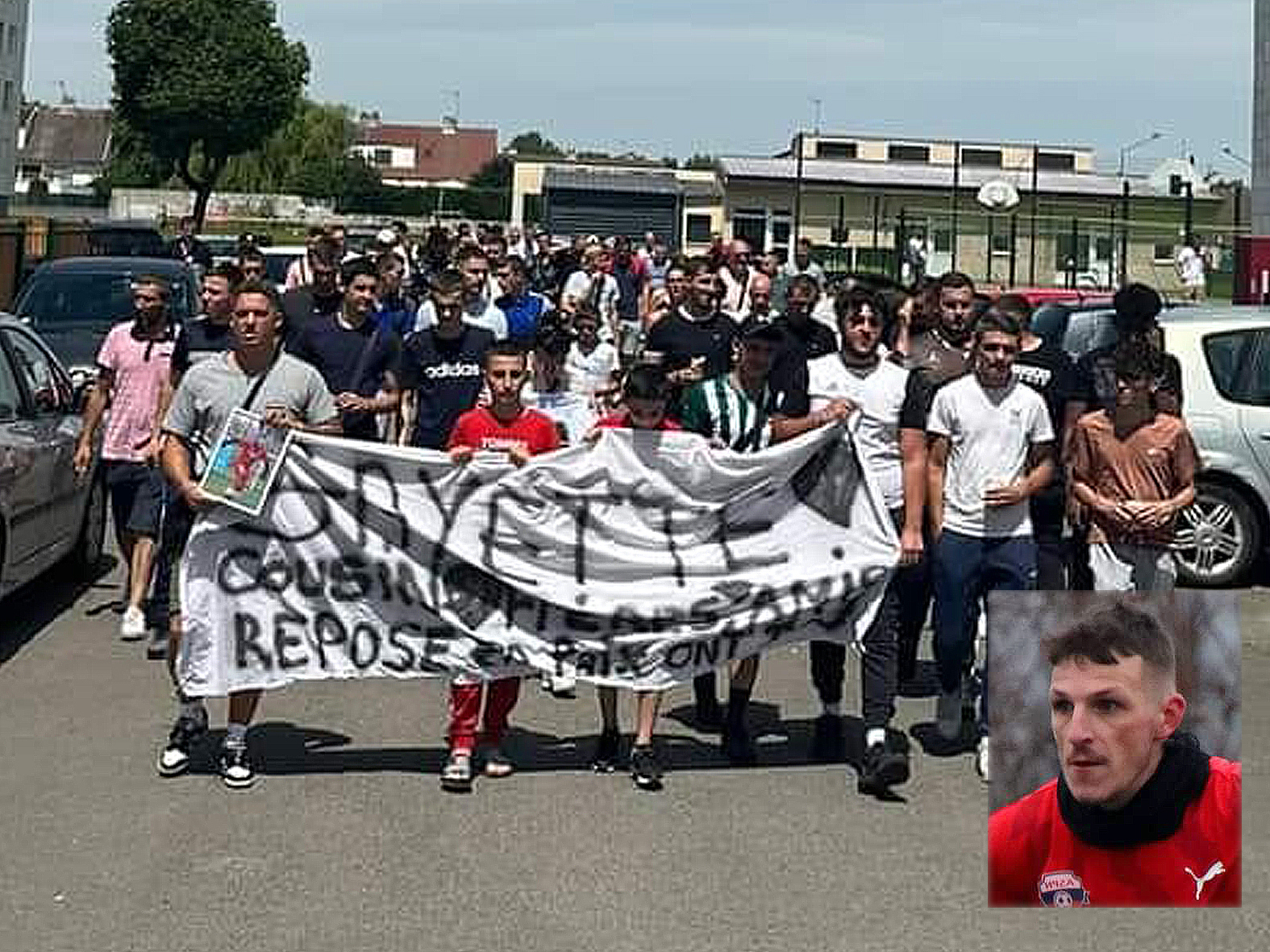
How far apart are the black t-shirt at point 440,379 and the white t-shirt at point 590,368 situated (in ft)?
7.56

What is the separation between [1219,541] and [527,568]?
19.4 ft

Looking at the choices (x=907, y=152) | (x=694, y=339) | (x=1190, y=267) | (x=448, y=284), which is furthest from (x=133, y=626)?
(x=907, y=152)

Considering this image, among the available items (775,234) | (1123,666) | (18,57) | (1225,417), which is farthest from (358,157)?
(1123,666)

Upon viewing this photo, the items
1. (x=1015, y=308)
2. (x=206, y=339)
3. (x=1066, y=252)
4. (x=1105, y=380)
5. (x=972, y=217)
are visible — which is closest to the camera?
(x=1015, y=308)

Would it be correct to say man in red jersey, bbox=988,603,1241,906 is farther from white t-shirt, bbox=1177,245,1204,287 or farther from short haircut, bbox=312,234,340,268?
white t-shirt, bbox=1177,245,1204,287

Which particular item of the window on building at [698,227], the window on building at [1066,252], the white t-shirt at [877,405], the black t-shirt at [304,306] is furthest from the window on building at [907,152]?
the white t-shirt at [877,405]

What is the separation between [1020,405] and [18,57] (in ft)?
270

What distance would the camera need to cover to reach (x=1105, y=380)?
837 centimetres

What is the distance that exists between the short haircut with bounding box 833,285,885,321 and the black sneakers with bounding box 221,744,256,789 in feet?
10.1

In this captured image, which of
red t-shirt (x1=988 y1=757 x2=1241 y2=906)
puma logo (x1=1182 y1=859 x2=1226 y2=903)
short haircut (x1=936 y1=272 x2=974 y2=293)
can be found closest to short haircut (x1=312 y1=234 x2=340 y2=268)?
short haircut (x1=936 y1=272 x2=974 y2=293)

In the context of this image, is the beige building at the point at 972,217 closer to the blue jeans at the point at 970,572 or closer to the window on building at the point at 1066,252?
the window on building at the point at 1066,252

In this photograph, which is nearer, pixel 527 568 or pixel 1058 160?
pixel 527 568

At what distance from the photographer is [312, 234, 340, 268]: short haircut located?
446 inches

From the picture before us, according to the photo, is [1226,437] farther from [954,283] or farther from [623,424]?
[623,424]
